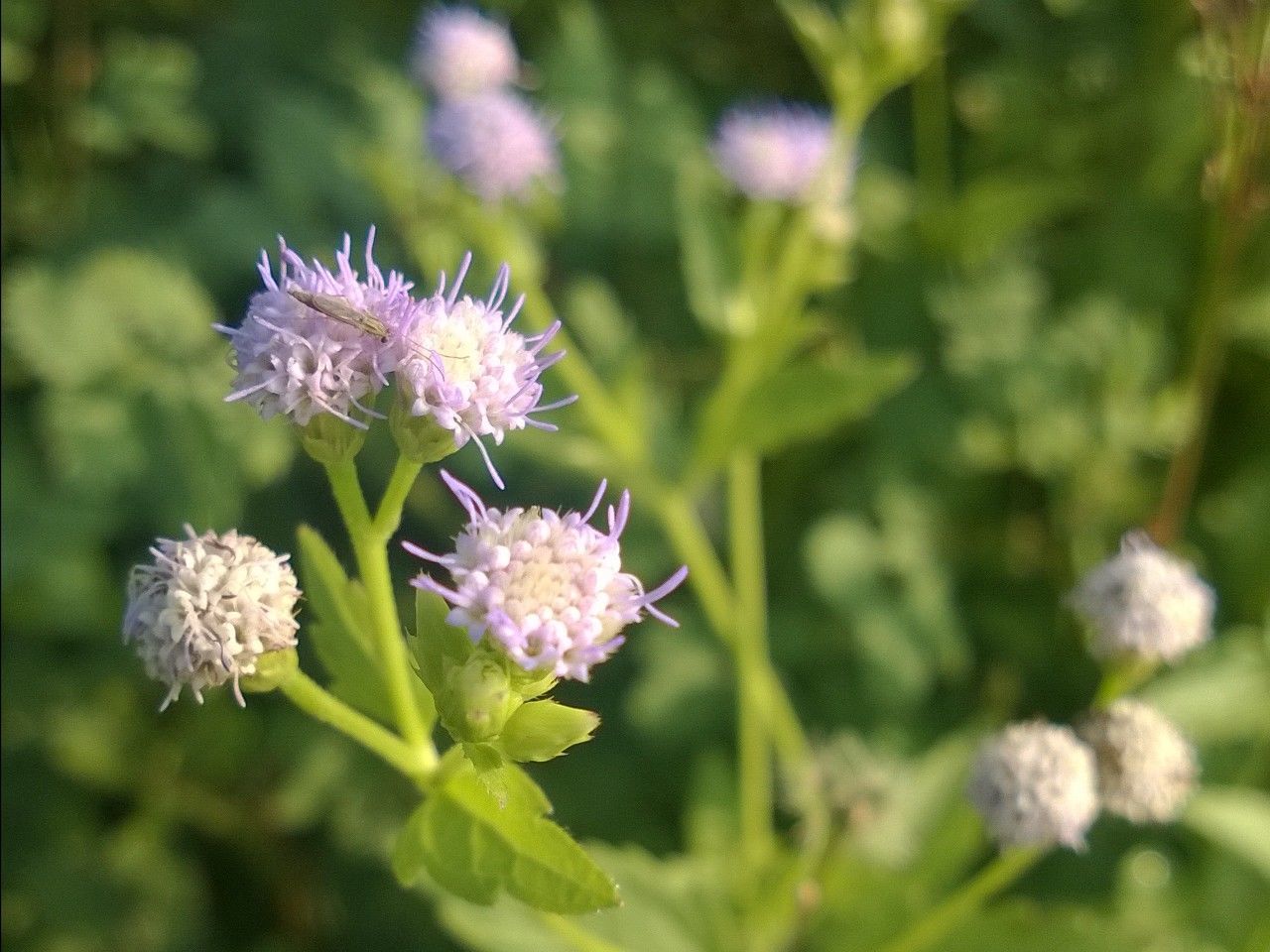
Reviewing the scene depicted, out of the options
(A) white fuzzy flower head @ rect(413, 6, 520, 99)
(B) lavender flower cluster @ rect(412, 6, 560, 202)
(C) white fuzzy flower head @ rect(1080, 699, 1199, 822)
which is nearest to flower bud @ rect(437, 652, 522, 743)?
(C) white fuzzy flower head @ rect(1080, 699, 1199, 822)

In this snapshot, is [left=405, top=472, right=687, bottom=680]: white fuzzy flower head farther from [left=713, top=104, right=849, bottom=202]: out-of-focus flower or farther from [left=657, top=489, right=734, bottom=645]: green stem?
[left=713, top=104, right=849, bottom=202]: out-of-focus flower

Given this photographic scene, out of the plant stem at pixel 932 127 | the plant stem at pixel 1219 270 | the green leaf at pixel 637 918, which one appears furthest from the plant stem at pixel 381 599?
the plant stem at pixel 932 127

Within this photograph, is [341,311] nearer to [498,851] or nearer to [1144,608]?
[498,851]

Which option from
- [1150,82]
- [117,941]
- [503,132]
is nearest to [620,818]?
[117,941]

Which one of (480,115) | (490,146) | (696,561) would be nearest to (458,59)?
(480,115)

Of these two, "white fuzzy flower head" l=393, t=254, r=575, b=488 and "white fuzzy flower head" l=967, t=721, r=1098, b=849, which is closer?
"white fuzzy flower head" l=393, t=254, r=575, b=488
